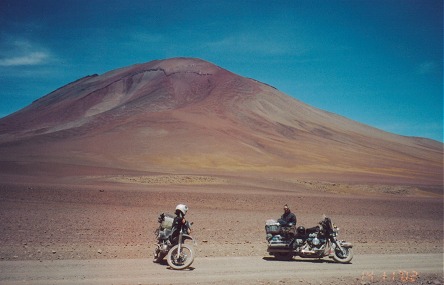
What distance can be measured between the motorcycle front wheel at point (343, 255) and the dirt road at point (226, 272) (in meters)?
0.24

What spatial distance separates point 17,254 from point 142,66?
14456 centimetres

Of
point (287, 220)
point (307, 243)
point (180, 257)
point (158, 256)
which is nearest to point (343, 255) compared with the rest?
point (307, 243)

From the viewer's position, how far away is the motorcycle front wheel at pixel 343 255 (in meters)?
12.3

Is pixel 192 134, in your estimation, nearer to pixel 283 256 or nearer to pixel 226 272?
pixel 283 256

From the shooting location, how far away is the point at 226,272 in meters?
10.3

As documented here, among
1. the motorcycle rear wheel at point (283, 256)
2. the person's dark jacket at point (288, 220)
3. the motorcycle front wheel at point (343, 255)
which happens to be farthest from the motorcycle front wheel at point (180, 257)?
the motorcycle front wheel at point (343, 255)

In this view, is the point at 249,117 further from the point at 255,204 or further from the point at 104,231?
the point at 104,231

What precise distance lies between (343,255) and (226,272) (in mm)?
3941

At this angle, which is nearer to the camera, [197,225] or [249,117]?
[197,225]

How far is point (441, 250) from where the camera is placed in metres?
15.2

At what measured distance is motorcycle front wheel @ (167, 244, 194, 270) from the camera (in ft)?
34.6

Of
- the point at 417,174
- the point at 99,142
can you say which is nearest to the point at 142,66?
the point at 99,142

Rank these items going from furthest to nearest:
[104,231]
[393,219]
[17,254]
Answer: [393,219]
[104,231]
[17,254]

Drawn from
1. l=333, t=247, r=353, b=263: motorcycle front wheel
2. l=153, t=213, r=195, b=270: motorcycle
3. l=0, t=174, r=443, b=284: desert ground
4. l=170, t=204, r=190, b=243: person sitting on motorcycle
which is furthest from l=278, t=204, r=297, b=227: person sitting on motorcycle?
l=170, t=204, r=190, b=243: person sitting on motorcycle
